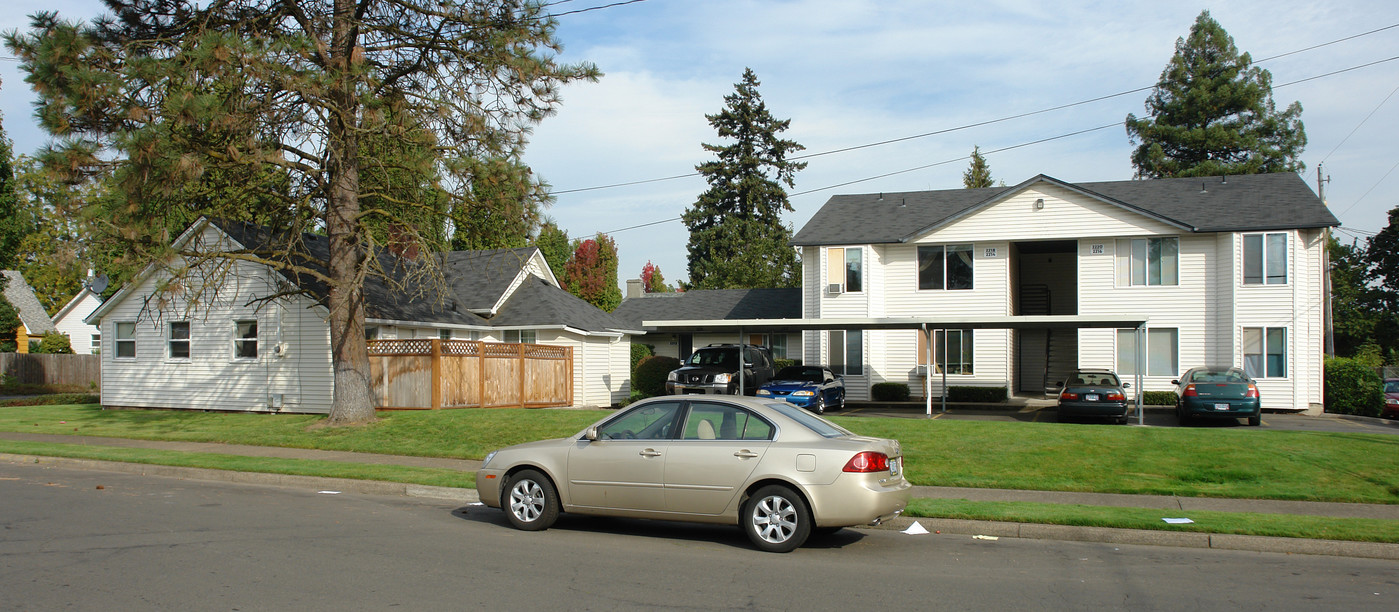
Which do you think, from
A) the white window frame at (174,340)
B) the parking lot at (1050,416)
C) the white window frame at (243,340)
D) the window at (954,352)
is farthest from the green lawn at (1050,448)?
the window at (954,352)

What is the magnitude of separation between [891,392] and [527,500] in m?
22.4

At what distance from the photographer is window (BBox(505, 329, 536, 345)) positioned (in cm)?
2958

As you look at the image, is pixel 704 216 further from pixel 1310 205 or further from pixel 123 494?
pixel 123 494

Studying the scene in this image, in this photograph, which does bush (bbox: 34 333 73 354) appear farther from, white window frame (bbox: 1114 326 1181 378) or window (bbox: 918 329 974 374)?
white window frame (bbox: 1114 326 1181 378)

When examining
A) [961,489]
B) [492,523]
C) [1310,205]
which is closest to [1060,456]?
[961,489]

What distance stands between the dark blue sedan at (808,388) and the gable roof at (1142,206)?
647cm

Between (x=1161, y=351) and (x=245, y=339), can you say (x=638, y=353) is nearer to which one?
(x=245, y=339)

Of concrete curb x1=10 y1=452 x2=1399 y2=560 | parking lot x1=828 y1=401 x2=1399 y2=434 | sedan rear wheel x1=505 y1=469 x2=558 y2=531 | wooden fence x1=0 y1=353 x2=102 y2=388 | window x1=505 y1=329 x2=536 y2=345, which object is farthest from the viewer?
wooden fence x1=0 y1=353 x2=102 y2=388

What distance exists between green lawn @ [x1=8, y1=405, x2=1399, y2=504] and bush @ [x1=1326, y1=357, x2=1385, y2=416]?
14954 mm

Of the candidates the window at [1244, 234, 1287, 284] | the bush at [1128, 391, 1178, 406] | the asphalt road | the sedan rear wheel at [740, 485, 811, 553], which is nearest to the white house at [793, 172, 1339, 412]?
the window at [1244, 234, 1287, 284]

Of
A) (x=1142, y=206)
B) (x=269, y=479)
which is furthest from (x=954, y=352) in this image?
(x=269, y=479)

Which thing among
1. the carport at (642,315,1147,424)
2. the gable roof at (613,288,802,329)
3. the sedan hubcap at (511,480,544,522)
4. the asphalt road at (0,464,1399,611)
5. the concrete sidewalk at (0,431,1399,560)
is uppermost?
the gable roof at (613,288,802,329)

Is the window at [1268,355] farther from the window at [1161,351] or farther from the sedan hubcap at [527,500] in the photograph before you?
the sedan hubcap at [527,500]

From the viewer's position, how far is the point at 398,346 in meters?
22.3
